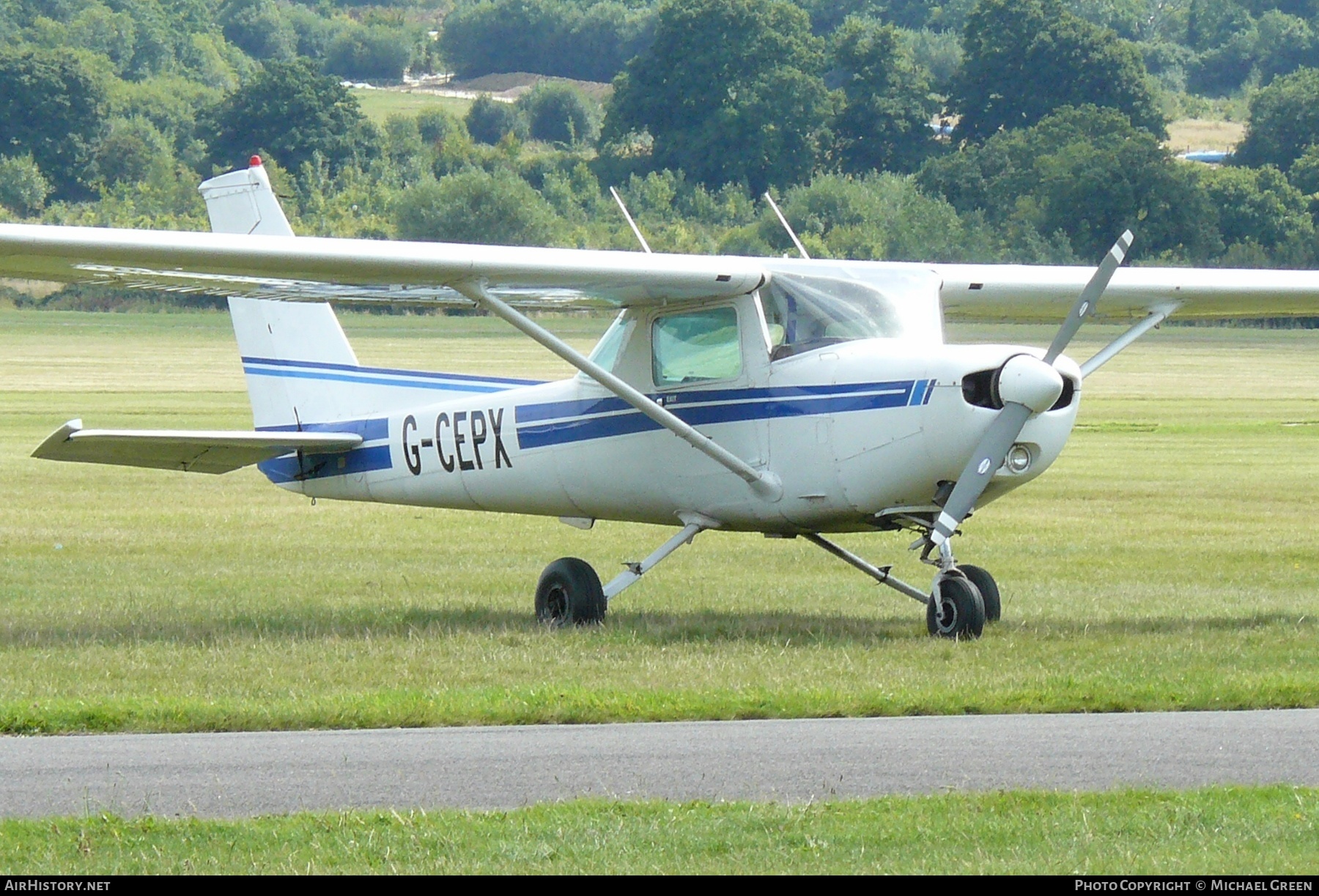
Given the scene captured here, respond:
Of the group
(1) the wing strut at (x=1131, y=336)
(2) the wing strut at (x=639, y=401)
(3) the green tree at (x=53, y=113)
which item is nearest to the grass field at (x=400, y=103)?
(3) the green tree at (x=53, y=113)

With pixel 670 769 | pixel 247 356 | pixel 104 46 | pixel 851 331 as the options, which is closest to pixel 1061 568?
pixel 851 331

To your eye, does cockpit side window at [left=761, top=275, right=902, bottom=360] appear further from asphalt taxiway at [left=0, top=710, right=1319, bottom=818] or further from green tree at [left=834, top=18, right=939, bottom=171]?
green tree at [left=834, top=18, right=939, bottom=171]

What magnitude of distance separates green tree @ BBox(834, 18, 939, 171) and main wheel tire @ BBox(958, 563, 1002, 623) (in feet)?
320

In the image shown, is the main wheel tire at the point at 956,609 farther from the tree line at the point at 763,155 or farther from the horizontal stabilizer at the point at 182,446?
the tree line at the point at 763,155

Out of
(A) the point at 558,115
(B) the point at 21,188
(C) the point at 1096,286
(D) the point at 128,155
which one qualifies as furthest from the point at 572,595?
(A) the point at 558,115

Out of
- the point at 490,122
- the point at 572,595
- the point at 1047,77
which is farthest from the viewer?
the point at 490,122

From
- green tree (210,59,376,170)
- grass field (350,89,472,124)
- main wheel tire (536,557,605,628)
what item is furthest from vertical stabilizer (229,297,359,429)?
grass field (350,89,472,124)

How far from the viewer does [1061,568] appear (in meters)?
16.4

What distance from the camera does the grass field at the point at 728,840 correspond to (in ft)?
19.9

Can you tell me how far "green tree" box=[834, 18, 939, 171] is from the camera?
109125 mm

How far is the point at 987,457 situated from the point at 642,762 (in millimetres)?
3947

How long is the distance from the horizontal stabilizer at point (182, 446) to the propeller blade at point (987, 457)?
4759 millimetres

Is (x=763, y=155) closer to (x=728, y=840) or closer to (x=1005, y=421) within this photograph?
(x=1005, y=421)

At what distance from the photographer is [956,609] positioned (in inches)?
451
